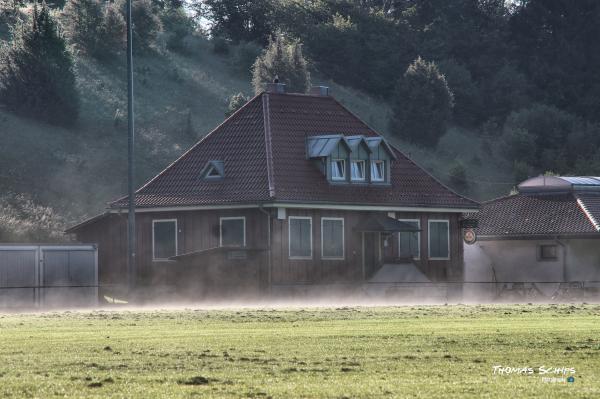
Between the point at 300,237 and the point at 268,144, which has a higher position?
the point at 268,144

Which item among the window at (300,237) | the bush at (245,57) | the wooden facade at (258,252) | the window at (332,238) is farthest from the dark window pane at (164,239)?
the bush at (245,57)

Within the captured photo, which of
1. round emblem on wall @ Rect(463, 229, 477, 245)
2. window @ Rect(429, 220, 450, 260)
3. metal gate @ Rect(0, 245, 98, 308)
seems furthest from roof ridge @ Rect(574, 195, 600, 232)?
metal gate @ Rect(0, 245, 98, 308)

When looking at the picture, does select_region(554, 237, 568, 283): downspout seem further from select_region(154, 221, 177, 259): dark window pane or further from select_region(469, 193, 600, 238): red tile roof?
select_region(154, 221, 177, 259): dark window pane

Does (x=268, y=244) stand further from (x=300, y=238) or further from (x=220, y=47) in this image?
(x=220, y=47)

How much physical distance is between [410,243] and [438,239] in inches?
75.1

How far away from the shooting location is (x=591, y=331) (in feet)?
98.5

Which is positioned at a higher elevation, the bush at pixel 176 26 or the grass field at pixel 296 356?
the bush at pixel 176 26

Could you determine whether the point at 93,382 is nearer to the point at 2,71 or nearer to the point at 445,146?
the point at 2,71

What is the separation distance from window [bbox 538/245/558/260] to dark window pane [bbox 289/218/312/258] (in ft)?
47.8

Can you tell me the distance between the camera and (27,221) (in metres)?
72.1

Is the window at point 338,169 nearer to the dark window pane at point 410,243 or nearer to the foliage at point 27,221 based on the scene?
the dark window pane at point 410,243

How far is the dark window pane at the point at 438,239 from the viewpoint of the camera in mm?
62975

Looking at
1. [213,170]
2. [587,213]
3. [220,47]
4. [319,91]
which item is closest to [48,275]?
[213,170]

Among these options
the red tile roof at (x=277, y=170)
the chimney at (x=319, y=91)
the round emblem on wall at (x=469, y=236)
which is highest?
the chimney at (x=319, y=91)
